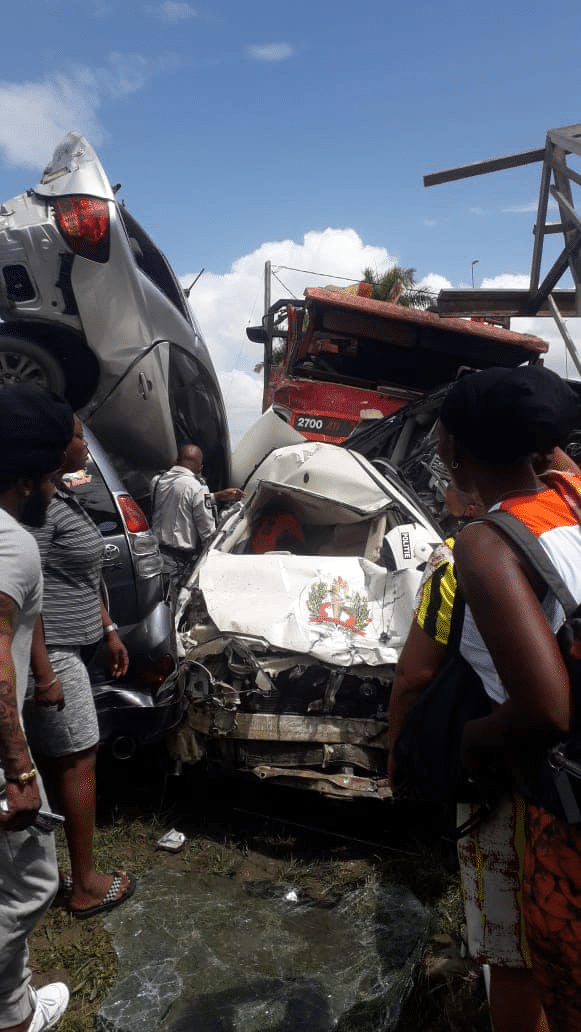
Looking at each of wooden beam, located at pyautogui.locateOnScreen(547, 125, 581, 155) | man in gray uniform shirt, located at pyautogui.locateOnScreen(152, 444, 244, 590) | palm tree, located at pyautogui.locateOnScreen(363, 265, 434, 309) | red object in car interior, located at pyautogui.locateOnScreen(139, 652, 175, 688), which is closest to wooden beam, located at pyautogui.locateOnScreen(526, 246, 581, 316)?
wooden beam, located at pyautogui.locateOnScreen(547, 125, 581, 155)

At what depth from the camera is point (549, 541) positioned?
1318mm

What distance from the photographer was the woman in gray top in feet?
8.68

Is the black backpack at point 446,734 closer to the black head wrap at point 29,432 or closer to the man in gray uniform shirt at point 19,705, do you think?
the man in gray uniform shirt at point 19,705

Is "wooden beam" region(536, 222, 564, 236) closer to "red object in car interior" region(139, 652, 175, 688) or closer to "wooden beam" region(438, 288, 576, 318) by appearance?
"wooden beam" region(438, 288, 576, 318)

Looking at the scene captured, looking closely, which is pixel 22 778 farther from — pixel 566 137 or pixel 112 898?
pixel 566 137

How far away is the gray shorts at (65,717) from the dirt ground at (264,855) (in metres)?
0.71

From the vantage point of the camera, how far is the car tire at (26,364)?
4.58 m

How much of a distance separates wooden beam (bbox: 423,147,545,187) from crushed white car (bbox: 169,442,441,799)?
2361 millimetres

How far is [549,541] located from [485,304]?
5001mm

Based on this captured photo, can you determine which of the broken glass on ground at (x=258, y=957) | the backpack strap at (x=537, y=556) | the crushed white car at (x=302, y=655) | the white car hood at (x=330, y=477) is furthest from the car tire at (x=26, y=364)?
the backpack strap at (x=537, y=556)

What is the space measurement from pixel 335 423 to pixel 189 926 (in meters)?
5.59

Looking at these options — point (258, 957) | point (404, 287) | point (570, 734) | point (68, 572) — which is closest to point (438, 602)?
point (570, 734)

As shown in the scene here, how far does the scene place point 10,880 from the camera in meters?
1.81

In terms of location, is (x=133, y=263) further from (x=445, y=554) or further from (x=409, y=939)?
(x=409, y=939)
